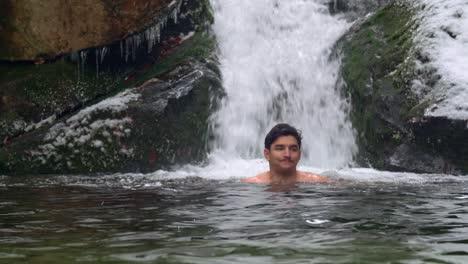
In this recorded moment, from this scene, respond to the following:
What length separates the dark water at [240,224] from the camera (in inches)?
116

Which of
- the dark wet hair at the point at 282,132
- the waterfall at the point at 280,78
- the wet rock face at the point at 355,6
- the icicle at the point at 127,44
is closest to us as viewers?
the dark wet hair at the point at 282,132

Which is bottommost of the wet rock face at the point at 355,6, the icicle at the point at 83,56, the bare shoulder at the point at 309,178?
the bare shoulder at the point at 309,178

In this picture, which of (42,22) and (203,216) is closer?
(203,216)

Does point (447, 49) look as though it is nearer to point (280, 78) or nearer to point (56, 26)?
point (280, 78)

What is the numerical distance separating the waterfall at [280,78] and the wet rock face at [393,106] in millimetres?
447

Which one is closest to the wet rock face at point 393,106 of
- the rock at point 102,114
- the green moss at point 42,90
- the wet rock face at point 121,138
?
the rock at point 102,114

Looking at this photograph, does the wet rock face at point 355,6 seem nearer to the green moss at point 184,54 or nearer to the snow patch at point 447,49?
the snow patch at point 447,49

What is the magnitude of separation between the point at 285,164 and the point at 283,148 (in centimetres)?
19

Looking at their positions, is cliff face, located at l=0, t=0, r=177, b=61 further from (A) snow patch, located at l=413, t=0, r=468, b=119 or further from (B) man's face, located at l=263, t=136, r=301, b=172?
(A) snow patch, located at l=413, t=0, r=468, b=119

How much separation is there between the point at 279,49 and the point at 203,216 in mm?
8286

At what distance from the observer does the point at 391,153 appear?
8.94 metres

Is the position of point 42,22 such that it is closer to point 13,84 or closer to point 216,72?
point 13,84

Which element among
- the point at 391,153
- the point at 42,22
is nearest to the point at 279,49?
the point at 391,153

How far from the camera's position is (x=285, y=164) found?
673 centimetres
